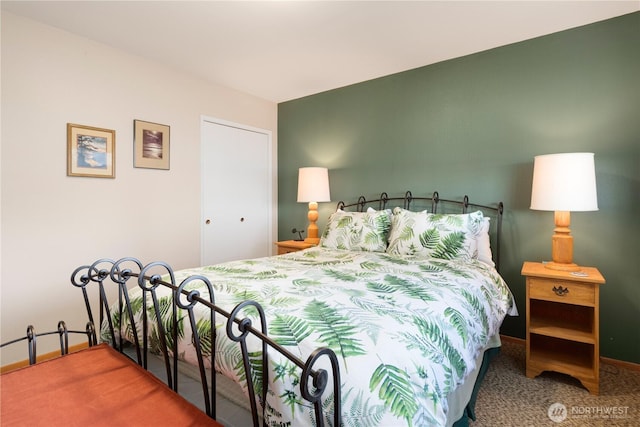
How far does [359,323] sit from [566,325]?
184 centimetres

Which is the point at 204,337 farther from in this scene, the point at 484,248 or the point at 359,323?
the point at 484,248

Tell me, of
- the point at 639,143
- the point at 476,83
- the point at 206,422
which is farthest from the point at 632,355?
the point at 206,422

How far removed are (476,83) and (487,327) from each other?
2.04 m

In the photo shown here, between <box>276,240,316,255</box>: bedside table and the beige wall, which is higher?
the beige wall

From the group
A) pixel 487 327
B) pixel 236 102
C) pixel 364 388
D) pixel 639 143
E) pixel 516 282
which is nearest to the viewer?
pixel 364 388

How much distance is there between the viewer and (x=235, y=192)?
3713 millimetres

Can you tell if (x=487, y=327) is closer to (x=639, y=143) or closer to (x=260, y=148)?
(x=639, y=143)

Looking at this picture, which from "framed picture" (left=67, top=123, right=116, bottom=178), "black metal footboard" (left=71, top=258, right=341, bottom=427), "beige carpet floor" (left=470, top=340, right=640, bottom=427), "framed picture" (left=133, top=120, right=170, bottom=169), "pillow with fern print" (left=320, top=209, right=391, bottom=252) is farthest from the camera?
"framed picture" (left=133, top=120, right=170, bottom=169)

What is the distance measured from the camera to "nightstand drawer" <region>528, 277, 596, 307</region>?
75.9 inches

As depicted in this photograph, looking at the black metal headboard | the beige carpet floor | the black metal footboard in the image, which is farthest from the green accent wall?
the black metal footboard

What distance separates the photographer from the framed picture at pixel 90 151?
8.09ft

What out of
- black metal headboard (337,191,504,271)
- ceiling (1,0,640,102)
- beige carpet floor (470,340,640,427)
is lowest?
beige carpet floor (470,340,640,427)

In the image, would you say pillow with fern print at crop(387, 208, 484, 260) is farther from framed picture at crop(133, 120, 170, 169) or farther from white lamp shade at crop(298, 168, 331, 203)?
framed picture at crop(133, 120, 170, 169)

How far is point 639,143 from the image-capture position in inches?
85.2
